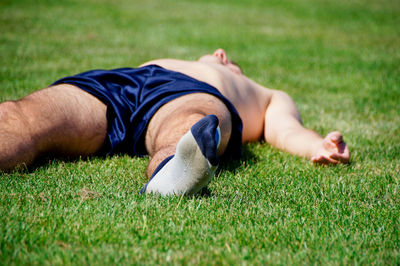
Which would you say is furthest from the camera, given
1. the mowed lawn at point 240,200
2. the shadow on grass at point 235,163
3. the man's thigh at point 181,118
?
the man's thigh at point 181,118

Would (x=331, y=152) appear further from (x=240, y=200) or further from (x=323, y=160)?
(x=240, y=200)

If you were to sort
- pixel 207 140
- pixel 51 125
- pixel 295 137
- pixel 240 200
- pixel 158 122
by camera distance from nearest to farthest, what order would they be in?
pixel 207 140 < pixel 240 200 < pixel 51 125 < pixel 158 122 < pixel 295 137

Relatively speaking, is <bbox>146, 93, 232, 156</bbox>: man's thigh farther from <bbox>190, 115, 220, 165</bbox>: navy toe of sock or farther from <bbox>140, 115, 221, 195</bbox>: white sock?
<bbox>190, 115, 220, 165</bbox>: navy toe of sock

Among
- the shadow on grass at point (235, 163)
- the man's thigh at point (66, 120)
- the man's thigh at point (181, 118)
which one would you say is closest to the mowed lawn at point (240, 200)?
the shadow on grass at point (235, 163)

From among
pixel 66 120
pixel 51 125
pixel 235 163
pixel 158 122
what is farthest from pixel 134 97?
pixel 235 163

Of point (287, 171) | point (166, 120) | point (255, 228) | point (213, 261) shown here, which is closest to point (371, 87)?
point (287, 171)

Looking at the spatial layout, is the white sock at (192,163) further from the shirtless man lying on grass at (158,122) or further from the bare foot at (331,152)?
the bare foot at (331,152)

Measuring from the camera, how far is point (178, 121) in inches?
105

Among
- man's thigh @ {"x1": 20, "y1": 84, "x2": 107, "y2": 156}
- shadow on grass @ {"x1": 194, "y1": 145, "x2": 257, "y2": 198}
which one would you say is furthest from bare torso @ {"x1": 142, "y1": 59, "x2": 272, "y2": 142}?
man's thigh @ {"x1": 20, "y1": 84, "x2": 107, "y2": 156}

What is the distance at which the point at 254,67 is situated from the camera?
703 centimetres

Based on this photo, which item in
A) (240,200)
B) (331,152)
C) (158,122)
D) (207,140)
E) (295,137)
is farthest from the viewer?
(295,137)

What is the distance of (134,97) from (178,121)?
56 cm

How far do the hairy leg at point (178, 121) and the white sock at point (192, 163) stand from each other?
0.79 ft

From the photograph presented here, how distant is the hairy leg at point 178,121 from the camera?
8.38ft
